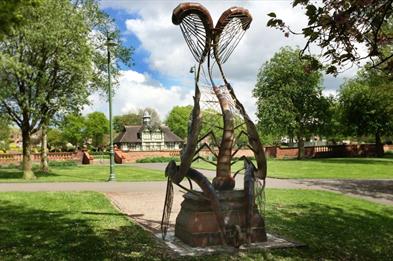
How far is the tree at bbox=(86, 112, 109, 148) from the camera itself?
90000mm

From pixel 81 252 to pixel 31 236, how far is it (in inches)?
76.1

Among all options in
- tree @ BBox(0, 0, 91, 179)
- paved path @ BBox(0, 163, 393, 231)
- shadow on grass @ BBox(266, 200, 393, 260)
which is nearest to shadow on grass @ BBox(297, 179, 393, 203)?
paved path @ BBox(0, 163, 393, 231)

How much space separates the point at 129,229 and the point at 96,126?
82.6 metres

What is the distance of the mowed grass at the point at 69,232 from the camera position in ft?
27.0

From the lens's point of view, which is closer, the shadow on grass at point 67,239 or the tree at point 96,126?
the shadow on grass at point 67,239

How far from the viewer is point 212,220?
29.4 ft

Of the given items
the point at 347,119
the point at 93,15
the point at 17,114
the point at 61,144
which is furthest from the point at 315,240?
the point at 61,144

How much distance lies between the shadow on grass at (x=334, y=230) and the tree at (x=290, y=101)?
35.0m

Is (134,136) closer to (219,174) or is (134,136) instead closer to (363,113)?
(363,113)

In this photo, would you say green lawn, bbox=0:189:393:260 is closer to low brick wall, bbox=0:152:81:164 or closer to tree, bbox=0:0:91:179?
tree, bbox=0:0:91:179

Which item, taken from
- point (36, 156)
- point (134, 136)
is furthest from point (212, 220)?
point (134, 136)

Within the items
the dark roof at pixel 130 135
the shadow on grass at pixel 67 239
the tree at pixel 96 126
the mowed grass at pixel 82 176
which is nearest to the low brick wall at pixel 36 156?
the mowed grass at pixel 82 176

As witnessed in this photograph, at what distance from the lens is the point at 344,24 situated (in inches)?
234

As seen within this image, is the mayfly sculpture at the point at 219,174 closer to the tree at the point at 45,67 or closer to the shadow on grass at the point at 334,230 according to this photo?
the shadow on grass at the point at 334,230
